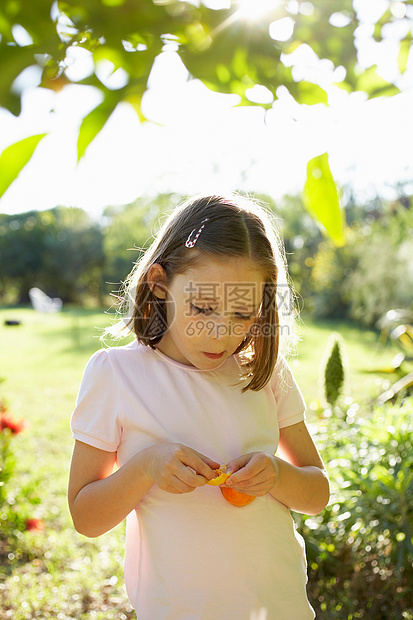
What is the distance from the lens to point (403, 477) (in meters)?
2.03

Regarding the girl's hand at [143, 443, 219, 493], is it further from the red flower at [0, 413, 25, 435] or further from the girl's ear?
the red flower at [0, 413, 25, 435]

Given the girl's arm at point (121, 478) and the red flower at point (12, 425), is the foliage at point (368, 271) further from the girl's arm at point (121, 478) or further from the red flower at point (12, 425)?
the girl's arm at point (121, 478)

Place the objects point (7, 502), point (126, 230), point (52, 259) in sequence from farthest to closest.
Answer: point (52, 259) < point (126, 230) < point (7, 502)

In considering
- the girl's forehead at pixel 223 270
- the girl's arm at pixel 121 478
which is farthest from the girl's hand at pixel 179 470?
the girl's forehead at pixel 223 270

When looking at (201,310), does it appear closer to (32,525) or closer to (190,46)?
(190,46)

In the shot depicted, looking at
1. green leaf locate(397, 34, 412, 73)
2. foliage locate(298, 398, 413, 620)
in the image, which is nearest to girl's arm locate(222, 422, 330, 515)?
green leaf locate(397, 34, 412, 73)

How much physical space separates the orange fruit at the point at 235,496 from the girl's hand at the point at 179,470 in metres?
0.13

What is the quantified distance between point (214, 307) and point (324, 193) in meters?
0.57

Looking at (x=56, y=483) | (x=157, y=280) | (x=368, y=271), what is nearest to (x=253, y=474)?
(x=157, y=280)

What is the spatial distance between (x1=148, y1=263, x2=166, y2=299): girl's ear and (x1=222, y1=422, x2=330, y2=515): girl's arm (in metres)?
0.42

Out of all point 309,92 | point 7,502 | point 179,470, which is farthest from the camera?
point 7,502

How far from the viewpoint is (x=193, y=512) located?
1111mm

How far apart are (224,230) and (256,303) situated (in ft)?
0.55

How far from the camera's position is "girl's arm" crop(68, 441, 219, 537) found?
3.18 feet
